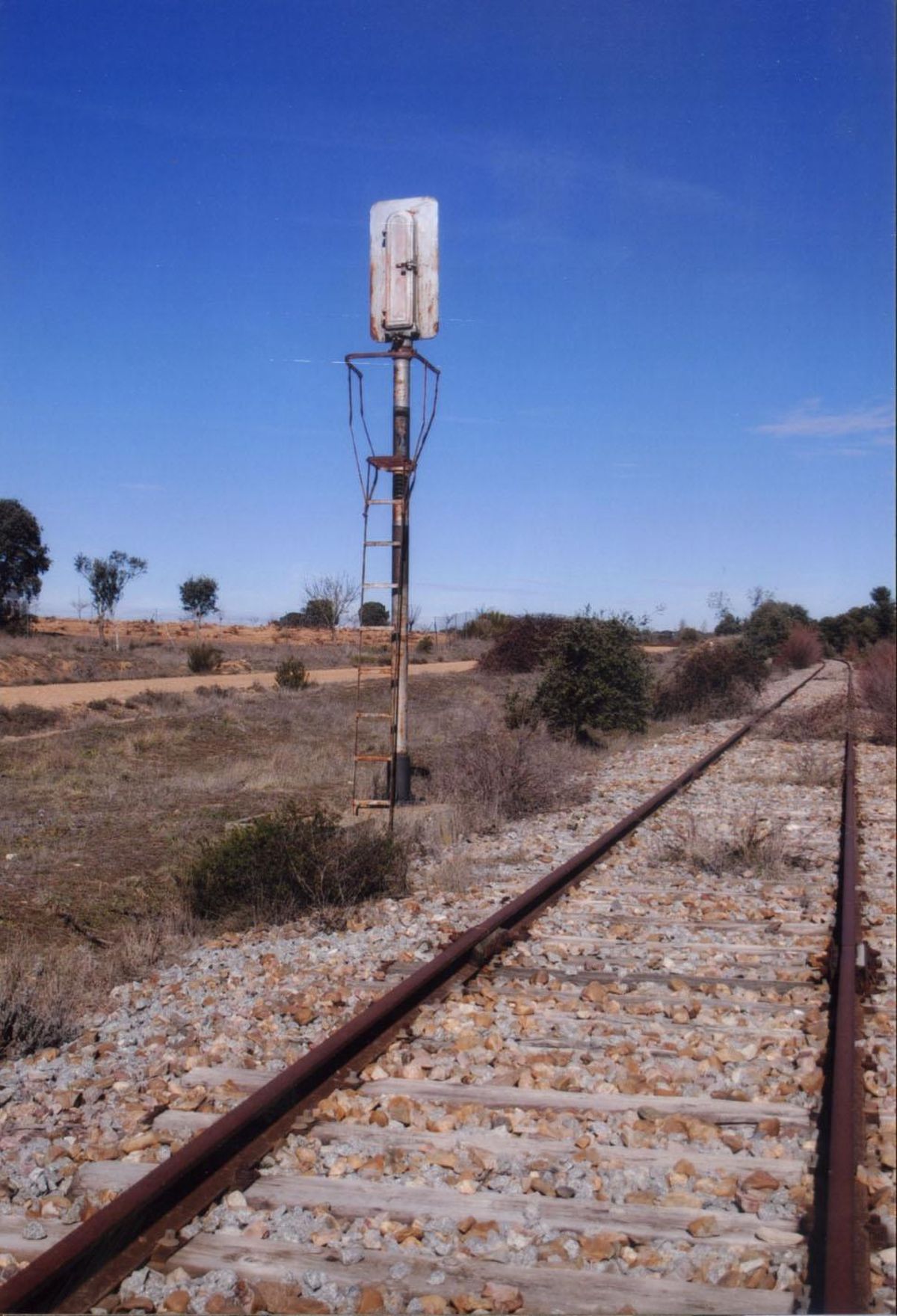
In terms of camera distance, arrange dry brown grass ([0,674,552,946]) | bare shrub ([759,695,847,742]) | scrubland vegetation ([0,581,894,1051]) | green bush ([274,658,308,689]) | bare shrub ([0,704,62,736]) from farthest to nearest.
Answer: green bush ([274,658,308,689]) → bare shrub ([0,704,62,736]) → bare shrub ([759,695,847,742]) → dry brown grass ([0,674,552,946]) → scrubland vegetation ([0,581,894,1051])

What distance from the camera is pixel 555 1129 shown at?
15.5 ft

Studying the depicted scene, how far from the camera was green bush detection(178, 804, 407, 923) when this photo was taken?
29.7 ft

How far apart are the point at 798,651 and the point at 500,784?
4246 centimetres

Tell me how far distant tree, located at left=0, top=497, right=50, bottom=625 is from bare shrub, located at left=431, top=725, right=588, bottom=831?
163 ft

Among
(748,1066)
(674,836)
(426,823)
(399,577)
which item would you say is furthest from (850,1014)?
(399,577)

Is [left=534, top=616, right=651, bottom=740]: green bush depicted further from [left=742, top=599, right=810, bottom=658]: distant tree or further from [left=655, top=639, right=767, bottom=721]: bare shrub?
[left=742, top=599, right=810, bottom=658]: distant tree

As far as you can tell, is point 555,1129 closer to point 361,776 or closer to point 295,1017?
point 295,1017

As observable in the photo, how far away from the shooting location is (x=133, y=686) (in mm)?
42750

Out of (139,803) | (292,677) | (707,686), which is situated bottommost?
(139,803)

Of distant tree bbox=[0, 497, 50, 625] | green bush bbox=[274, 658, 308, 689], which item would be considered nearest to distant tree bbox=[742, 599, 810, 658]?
green bush bbox=[274, 658, 308, 689]

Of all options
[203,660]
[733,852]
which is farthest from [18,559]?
[733,852]

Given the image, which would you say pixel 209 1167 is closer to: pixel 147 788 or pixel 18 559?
pixel 147 788

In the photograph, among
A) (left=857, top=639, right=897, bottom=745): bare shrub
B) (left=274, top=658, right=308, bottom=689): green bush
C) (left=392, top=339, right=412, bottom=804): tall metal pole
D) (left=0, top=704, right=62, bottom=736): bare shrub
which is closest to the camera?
(left=392, top=339, right=412, bottom=804): tall metal pole

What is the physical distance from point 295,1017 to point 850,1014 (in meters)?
2.71
